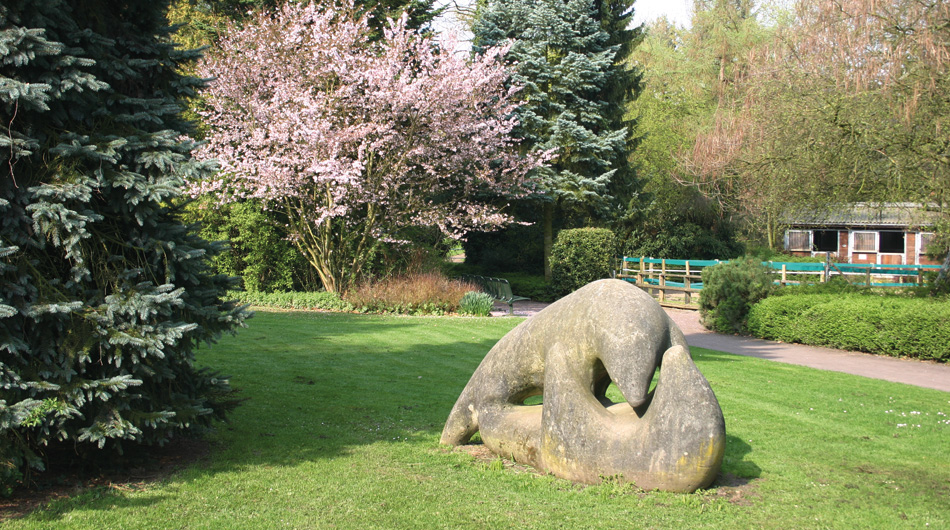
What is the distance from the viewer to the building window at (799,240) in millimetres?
34188

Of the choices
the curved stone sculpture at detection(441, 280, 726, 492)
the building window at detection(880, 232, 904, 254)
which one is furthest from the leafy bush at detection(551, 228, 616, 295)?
the curved stone sculpture at detection(441, 280, 726, 492)

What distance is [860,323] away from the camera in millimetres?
14211

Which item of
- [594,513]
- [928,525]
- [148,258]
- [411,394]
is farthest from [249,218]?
[928,525]

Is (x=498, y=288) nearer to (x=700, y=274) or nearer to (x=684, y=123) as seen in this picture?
(x=700, y=274)

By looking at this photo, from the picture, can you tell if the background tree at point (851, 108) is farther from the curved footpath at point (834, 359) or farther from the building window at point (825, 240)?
the building window at point (825, 240)

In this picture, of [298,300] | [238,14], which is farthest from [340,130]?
[238,14]

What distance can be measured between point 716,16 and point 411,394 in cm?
3618

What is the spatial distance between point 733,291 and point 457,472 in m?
13.1

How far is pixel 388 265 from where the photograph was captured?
2114 centimetres

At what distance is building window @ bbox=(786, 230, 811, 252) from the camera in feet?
112

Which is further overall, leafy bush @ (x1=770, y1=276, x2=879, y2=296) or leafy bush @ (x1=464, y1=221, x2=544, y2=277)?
leafy bush @ (x1=464, y1=221, x2=544, y2=277)

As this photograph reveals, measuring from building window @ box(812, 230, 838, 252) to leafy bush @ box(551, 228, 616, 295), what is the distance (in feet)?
48.3

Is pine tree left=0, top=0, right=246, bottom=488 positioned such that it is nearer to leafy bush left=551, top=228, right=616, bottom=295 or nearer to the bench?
the bench

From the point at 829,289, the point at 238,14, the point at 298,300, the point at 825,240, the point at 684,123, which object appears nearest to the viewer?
the point at 829,289
